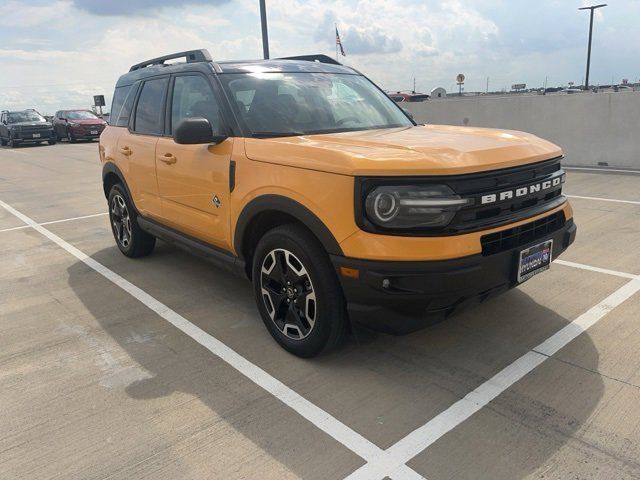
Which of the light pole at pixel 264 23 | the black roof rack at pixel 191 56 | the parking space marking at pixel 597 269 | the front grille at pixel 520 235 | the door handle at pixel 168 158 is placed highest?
the light pole at pixel 264 23

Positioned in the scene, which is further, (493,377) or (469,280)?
(493,377)

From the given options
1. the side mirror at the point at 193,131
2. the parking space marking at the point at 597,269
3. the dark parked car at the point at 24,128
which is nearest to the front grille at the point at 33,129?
the dark parked car at the point at 24,128

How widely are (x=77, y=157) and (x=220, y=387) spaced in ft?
61.4

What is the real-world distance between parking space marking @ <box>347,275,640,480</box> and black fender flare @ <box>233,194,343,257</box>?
0.99 m

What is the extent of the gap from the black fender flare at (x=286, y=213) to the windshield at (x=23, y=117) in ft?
90.3

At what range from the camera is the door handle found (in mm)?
4188

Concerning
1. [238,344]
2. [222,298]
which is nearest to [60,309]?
[222,298]

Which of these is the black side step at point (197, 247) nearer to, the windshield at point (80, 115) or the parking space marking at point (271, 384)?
the parking space marking at point (271, 384)

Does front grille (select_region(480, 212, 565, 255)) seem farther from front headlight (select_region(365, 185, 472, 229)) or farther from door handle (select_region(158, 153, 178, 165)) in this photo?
door handle (select_region(158, 153, 178, 165))

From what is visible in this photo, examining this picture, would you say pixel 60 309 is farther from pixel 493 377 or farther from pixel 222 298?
pixel 493 377

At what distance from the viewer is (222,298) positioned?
4430mm

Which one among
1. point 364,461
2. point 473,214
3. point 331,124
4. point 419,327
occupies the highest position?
point 331,124

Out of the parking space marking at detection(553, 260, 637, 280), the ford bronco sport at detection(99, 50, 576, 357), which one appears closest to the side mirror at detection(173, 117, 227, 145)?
the ford bronco sport at detection(99, 50, 576, 357)

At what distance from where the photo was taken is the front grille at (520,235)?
278 cm
